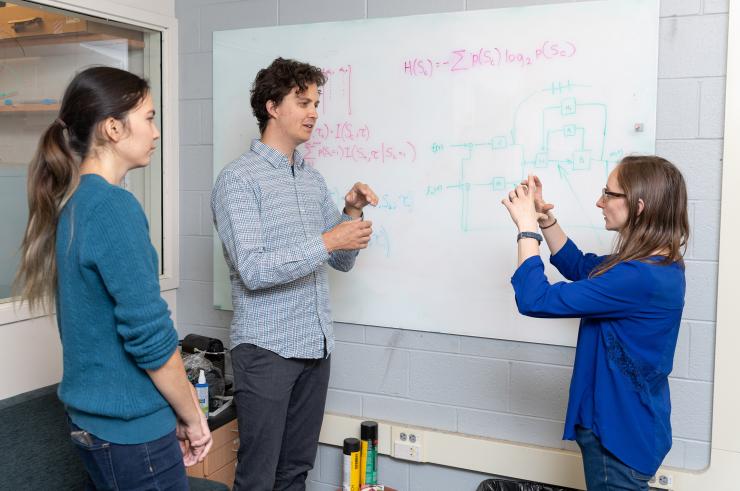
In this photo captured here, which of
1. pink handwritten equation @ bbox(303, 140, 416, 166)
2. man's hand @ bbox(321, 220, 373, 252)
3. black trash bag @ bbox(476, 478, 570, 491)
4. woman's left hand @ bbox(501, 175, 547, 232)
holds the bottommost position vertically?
black trash bag @ bbox(476, 478, 570, 491)

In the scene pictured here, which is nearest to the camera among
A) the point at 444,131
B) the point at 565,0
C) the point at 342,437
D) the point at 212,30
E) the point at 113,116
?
the point at 113,116

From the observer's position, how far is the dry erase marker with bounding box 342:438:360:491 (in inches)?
95.7

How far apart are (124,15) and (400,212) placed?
130cm

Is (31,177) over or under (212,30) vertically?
under

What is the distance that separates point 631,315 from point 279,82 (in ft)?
3.90

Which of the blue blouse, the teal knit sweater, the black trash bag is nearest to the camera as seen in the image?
the teal knit sweater

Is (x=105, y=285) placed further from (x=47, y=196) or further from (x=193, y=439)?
(x=193, y=439)

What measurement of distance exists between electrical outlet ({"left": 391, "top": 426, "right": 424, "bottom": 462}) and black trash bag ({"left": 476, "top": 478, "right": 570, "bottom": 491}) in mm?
244

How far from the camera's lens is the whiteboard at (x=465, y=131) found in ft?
7.03

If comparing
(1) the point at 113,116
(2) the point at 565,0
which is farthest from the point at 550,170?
(1) the point at 113,116

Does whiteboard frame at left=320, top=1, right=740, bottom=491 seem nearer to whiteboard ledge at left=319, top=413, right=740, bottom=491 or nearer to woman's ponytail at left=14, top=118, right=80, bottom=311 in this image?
whiteboard ledge at left=319, top=413, right=740, bottom=491

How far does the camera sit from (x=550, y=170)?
223cm

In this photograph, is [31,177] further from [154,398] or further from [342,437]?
[342,437]

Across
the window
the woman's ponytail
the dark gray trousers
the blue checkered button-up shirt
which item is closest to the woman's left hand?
the blue checkered button-up shirt
